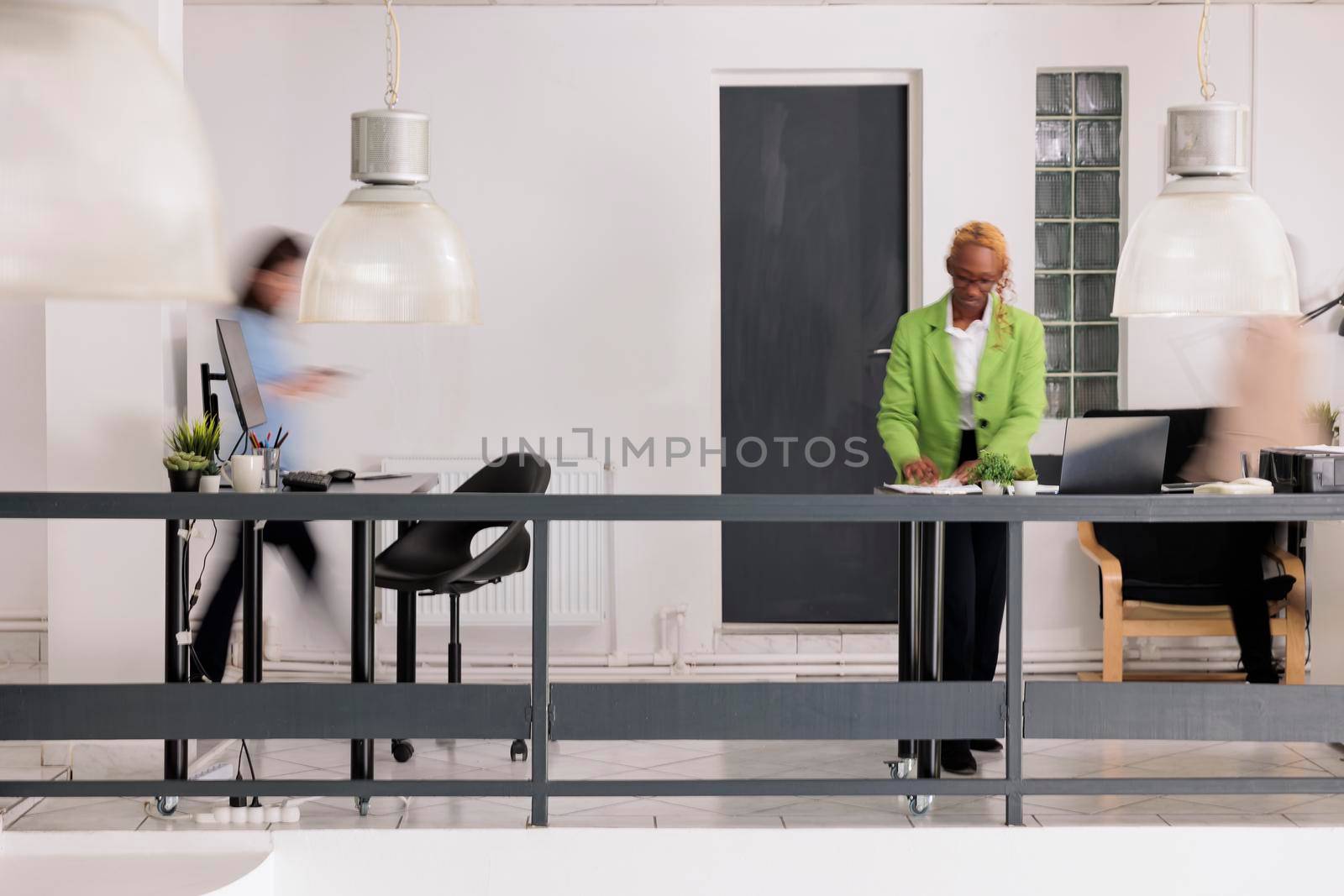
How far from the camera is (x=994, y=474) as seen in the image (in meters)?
3.93

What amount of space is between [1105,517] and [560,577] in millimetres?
3014

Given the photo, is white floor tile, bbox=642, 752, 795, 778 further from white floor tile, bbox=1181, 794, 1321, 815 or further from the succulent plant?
the succulent plant

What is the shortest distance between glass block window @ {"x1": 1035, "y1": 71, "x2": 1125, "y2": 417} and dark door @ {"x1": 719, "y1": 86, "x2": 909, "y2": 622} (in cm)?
61

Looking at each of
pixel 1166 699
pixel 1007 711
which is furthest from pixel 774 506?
pixel 1166 699

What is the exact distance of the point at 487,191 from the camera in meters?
5.70

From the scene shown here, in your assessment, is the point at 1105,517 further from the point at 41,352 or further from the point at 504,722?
the point at 41,352

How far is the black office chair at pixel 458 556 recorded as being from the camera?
4340 millimetres

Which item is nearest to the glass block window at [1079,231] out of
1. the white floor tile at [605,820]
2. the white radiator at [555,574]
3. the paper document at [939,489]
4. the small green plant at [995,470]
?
the paper document at [939,489]

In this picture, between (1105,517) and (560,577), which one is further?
(560,577)

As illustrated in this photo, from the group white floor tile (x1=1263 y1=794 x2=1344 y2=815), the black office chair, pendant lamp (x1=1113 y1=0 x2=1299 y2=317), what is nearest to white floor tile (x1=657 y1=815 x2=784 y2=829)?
the black office chair

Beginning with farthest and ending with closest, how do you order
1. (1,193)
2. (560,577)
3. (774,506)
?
(560,577)
(774,506)
(1,193)

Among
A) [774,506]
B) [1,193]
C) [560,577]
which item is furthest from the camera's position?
[560,577]

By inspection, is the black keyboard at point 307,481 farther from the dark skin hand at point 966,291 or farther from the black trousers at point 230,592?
the dark skin hand at point 966,291

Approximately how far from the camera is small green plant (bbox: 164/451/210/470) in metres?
3.86
